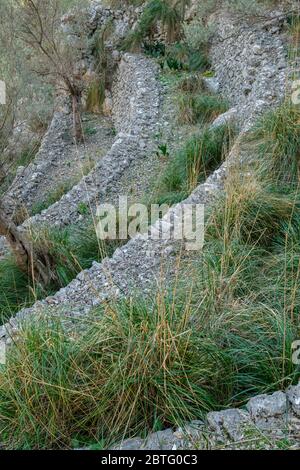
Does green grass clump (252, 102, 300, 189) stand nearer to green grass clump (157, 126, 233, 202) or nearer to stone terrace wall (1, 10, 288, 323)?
stone terrace wall (1, 10, 288, 323)

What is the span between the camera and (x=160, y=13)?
32.9 ft

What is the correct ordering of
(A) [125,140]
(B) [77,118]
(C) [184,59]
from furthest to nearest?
(B) [77,118] < (C) [184,59] < (A) [125,140]

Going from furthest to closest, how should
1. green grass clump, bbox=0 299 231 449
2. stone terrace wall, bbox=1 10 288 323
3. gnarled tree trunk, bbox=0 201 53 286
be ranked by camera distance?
gnarled tree trunk, bbox=0 201 53 286, stone terrace wall, bbox=1 10 288 323, green grass clump, bbox=0 299 231 449

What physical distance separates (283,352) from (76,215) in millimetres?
4528

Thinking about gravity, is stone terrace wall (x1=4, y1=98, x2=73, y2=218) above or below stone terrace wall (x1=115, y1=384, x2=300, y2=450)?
above

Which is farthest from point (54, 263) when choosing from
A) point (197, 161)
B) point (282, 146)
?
point (282, 146)

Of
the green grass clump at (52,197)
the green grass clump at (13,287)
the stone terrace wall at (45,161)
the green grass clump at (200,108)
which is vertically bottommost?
the green grass clump at (13,287)

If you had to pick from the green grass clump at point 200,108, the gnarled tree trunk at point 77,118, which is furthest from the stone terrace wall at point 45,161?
the green grass clump at point 200,108

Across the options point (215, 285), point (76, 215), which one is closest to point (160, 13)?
point (76, 215)

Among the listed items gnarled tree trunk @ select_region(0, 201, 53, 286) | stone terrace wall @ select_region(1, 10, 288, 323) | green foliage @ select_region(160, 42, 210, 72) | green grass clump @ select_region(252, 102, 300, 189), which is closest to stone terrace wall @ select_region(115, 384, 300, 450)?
stone terrace wall @ select_region(1, 10, 288, 323)

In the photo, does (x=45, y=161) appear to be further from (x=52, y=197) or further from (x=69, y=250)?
(x=69, y=250)

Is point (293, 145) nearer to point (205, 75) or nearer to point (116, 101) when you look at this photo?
point (205, 75)

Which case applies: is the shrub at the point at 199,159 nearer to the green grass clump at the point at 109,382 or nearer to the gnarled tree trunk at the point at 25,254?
the gnarled tree trunk at the point at 25,254

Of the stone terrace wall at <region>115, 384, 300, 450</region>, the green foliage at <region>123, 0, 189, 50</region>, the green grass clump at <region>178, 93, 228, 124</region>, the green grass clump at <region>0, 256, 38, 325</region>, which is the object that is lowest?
the green grass clump at <region>0, 256, 38, 325</region>
